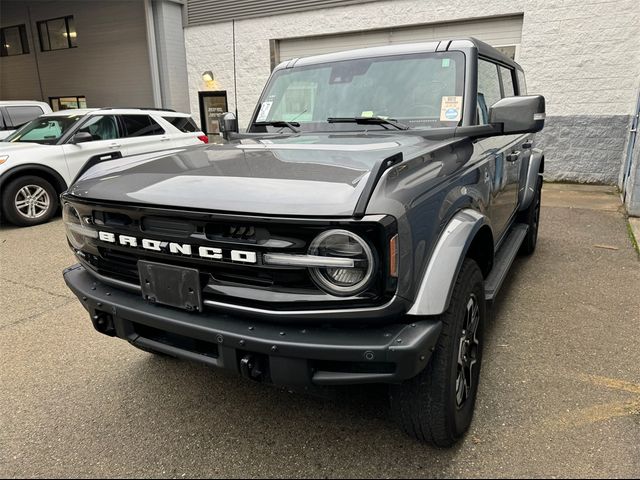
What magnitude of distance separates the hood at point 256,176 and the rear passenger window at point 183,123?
652 cm

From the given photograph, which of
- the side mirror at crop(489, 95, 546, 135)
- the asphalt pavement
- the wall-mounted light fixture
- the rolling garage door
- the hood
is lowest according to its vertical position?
the asphalt pavement

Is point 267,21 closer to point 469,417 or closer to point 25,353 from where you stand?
point 25,353

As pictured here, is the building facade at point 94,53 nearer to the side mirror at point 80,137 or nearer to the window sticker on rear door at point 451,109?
the side mirror at point 80,137

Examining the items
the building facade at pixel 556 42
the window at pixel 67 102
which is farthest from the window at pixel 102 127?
the window at pixel 67 102

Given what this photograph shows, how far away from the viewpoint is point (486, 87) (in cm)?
332

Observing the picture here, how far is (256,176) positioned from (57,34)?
1764 centimetres

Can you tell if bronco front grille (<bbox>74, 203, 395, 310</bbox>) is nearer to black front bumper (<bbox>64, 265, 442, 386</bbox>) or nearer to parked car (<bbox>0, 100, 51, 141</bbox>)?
black front bumper (<bbox>64, 265, 442, 386</bbox>)

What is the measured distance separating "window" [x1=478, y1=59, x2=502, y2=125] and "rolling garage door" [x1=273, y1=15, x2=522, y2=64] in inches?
251

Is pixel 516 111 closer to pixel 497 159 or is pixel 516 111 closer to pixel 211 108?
pixel 497 159

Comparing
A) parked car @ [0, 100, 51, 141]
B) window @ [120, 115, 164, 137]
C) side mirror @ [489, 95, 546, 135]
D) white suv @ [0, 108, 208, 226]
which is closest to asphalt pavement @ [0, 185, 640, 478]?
side mirror @ [489, 95, 546, 135]

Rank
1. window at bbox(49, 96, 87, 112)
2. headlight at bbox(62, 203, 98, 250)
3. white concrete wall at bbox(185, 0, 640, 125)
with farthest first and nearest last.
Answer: window at bbox(49, 96, 87, 112) < white concrete wall at bbox(185, 0, 640, 125) < headlight at bbox(62, 203, 98, 250)

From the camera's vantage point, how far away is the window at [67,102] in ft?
51.7

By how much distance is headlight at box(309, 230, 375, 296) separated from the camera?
1.75m

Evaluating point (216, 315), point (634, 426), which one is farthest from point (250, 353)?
point (634, 426)
